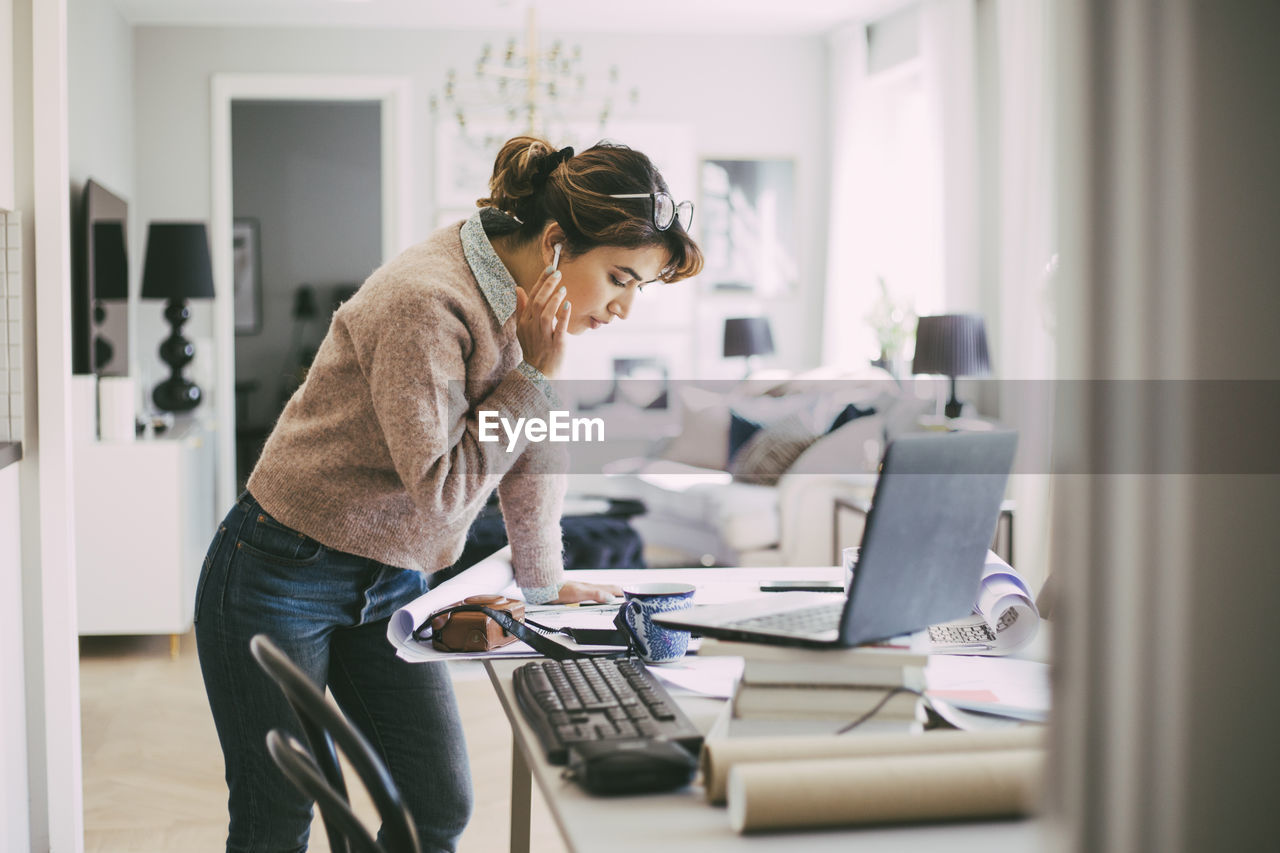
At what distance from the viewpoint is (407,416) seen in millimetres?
1221

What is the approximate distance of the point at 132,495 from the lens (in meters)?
3.95

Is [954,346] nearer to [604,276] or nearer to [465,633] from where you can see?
[604,276]

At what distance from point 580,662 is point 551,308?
43cm

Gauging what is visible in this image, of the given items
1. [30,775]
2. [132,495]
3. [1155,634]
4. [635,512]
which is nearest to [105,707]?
[132,495]

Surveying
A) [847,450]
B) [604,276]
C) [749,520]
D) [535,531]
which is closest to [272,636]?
[535,531]

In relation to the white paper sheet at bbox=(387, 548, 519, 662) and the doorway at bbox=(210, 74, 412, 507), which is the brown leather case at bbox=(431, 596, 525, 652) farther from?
the doorway at bbox=(210, 74, 412, 507)

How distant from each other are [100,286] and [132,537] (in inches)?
40.7

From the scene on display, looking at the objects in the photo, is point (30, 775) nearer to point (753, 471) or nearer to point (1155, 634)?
point (1155, 634)

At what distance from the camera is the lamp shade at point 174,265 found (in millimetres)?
4535

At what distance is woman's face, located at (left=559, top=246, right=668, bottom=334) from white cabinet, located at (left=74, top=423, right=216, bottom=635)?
298 cm

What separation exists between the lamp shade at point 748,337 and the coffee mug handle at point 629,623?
14.3 feet

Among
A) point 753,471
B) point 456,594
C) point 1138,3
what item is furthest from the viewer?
point 753,471

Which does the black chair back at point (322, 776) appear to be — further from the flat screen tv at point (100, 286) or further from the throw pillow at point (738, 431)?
the throw pillow at point (738, 431)

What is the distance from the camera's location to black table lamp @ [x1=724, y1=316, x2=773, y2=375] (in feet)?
18.5
